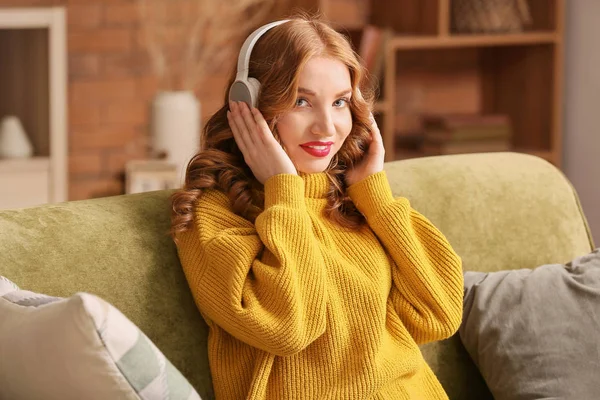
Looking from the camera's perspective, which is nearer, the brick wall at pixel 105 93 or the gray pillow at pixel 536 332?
the gray pillow at pixel 536 332

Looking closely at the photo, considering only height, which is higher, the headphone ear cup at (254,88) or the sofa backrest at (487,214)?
the headphone ear cup at (254,88)

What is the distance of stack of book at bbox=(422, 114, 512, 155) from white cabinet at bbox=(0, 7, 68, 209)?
1.34m

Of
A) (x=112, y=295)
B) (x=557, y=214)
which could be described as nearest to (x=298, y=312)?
(x=112, y=295)

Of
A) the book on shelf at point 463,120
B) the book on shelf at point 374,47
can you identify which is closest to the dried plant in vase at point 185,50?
the book on shelf at point 374,47

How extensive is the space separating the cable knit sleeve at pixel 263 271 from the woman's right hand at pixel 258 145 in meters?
0.03

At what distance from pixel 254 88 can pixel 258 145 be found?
96mm

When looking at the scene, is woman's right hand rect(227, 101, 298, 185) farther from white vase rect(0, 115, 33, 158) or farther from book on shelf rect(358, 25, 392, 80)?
white vase rect(0, 115, 33, 158)

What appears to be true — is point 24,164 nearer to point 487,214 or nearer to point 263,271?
point 487,214

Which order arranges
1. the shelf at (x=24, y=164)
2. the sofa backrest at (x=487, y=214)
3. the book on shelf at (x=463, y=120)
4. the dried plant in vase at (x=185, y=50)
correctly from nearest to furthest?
the sofa backrest at (x=487, y=214)
the shelf at (x=24, y=164)
the dried plant in vase at (x=185, y=50)
the book on shelf at (x=463, y=120)

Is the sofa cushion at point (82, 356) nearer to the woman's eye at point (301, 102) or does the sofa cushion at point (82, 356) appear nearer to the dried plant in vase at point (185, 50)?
the woman's eye at point (301, 102)

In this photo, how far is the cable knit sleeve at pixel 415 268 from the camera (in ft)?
5.59

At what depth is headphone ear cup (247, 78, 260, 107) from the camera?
1.68m

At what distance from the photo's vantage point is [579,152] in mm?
3867

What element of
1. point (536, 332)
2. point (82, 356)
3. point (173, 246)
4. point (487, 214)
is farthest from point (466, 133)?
point (82, 356)
